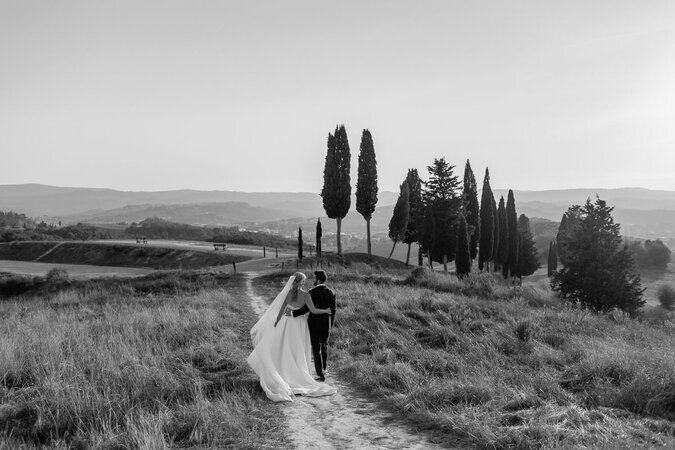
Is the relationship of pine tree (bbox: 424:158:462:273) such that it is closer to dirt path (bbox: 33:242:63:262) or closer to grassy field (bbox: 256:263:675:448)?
grassy field (bbox: 256:263:675:448)

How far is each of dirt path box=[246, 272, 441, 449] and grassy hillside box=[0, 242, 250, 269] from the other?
39.2 metres

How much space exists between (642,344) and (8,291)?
1504 inches

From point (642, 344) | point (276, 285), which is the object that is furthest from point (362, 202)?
point (642, 344)

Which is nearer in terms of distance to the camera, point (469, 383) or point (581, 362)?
point (469, 383)

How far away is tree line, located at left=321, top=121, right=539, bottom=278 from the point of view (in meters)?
49.2

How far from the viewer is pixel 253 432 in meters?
7.14

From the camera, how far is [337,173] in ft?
160

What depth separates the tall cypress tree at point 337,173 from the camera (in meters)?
48.8

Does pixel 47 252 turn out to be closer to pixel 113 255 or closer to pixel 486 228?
pixel 113 255

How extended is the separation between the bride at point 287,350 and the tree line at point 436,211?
36.7m

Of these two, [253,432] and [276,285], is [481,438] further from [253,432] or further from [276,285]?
[276,285]

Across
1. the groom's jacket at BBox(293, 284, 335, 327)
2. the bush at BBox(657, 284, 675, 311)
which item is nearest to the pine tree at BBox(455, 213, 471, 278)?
the bush at BBox(657, 284, 675, 311)

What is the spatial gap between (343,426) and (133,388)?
3706 millimetres

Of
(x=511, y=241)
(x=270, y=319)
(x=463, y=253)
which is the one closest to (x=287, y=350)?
(x=270, y=319)
